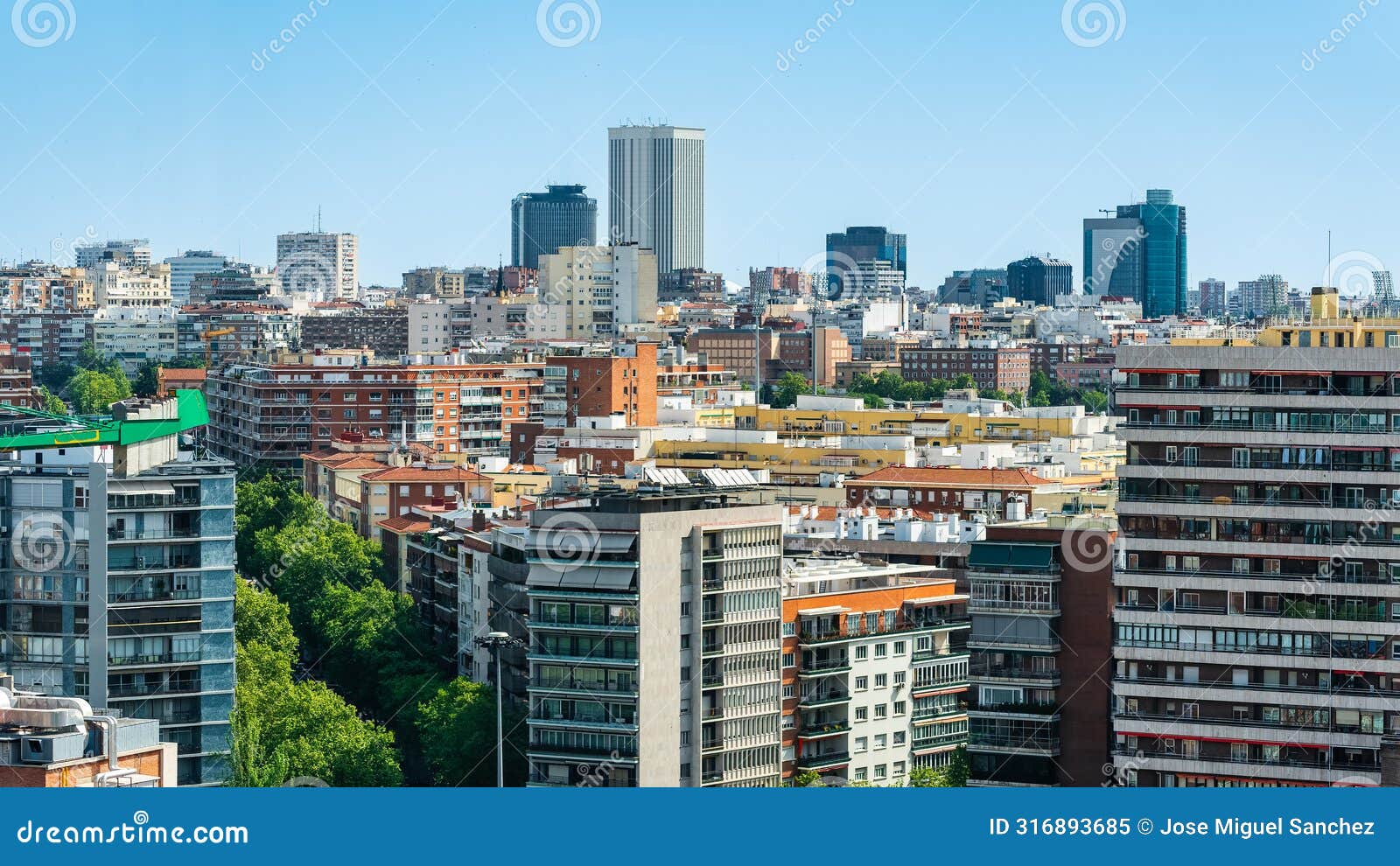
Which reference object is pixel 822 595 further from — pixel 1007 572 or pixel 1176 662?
pixel 1176 662

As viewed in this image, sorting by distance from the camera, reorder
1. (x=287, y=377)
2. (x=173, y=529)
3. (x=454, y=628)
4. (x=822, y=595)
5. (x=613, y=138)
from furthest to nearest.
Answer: (x=613, y=138) < (x=287, y=377) < (x=454, y=628) < (x=822, y=595) < (x=173, y=529)

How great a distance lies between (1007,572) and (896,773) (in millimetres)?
2355

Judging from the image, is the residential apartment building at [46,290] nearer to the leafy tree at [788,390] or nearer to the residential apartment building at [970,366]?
the leafy tree at [788,390]

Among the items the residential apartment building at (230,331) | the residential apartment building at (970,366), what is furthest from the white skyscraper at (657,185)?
the residential apartment building at (970,366)

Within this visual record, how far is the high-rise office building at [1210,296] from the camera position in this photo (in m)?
111

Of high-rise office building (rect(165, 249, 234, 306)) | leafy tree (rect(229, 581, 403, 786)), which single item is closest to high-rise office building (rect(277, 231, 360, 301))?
high-rise office building (rect(165, 249, 234, 306))

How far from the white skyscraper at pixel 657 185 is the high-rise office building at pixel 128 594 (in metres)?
93.5

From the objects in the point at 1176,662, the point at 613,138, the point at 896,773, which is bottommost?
the point at 896,773

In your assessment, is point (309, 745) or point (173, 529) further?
point (309, 745)

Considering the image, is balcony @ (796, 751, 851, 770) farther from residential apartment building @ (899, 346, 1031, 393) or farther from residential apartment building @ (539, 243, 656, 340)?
residential apartment building @ (899, 346, 1031, 393)

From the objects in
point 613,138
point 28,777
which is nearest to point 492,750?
point 28,777

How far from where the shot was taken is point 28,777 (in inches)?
424

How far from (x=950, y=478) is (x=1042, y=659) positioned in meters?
13.0

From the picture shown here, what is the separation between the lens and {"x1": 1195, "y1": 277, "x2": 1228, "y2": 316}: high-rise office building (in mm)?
110562
